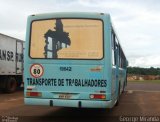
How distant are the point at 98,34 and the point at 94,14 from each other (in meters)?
0.57

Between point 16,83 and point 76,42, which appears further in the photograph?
point 16,83

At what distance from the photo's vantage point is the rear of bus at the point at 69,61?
37.8ft

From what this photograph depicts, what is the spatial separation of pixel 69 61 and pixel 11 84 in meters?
14.3

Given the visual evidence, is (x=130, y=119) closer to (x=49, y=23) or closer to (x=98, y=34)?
(x=98, y=34)

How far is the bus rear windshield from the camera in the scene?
11.6 meters

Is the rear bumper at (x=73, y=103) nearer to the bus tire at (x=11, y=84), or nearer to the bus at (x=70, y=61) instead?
the bus at (x=70, y=61)

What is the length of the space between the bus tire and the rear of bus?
1310 centimetres

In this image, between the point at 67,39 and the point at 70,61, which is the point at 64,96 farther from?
the point at 67,39

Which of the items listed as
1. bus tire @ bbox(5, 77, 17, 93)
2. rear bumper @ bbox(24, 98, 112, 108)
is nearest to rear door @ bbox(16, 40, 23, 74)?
bus tire @ bbox(5, 77, 17, 93)

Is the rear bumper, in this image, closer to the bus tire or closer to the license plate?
the license plate

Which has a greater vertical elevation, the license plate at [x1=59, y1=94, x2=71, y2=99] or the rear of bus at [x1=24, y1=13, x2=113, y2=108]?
the rear of bus at [x1=24, y1=13, x2=113, y2=108]

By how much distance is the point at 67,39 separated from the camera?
1178 centimetres

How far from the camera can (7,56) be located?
79.6 feet

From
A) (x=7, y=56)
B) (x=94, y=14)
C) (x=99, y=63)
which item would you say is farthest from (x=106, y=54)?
(x=7, y=56)
